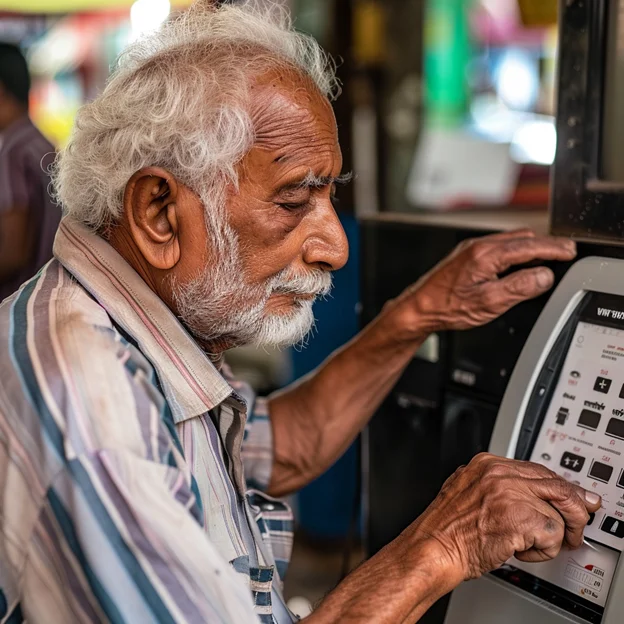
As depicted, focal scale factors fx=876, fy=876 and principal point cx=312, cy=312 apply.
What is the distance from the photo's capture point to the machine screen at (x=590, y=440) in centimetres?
105

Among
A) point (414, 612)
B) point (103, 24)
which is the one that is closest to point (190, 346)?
point (414, 612)

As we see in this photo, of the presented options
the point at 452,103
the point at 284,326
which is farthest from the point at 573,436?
the point at 452,103

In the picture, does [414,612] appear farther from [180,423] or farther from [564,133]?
[564,133]

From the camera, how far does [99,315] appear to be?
1.08m

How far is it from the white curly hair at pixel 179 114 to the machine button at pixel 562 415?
1.72ft

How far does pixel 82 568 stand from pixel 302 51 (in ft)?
2.68

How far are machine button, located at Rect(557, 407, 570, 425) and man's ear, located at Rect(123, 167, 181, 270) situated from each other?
1.83 ft

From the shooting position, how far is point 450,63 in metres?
7.31

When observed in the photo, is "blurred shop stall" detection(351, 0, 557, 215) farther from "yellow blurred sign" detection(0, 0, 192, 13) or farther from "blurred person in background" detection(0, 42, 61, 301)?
"yellow blurred sign" detection(0, 0, 192, 13)

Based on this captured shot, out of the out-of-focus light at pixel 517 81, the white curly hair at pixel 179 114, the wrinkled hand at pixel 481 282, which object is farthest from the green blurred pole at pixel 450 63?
the white curly hair at pixel 179 114

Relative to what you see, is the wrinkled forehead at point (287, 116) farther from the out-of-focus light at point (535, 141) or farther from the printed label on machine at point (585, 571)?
the out-of-focus light at point (535, 141)

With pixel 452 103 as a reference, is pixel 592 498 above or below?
below

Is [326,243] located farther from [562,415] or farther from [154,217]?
[562,415]

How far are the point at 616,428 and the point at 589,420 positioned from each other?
0.16 feet
